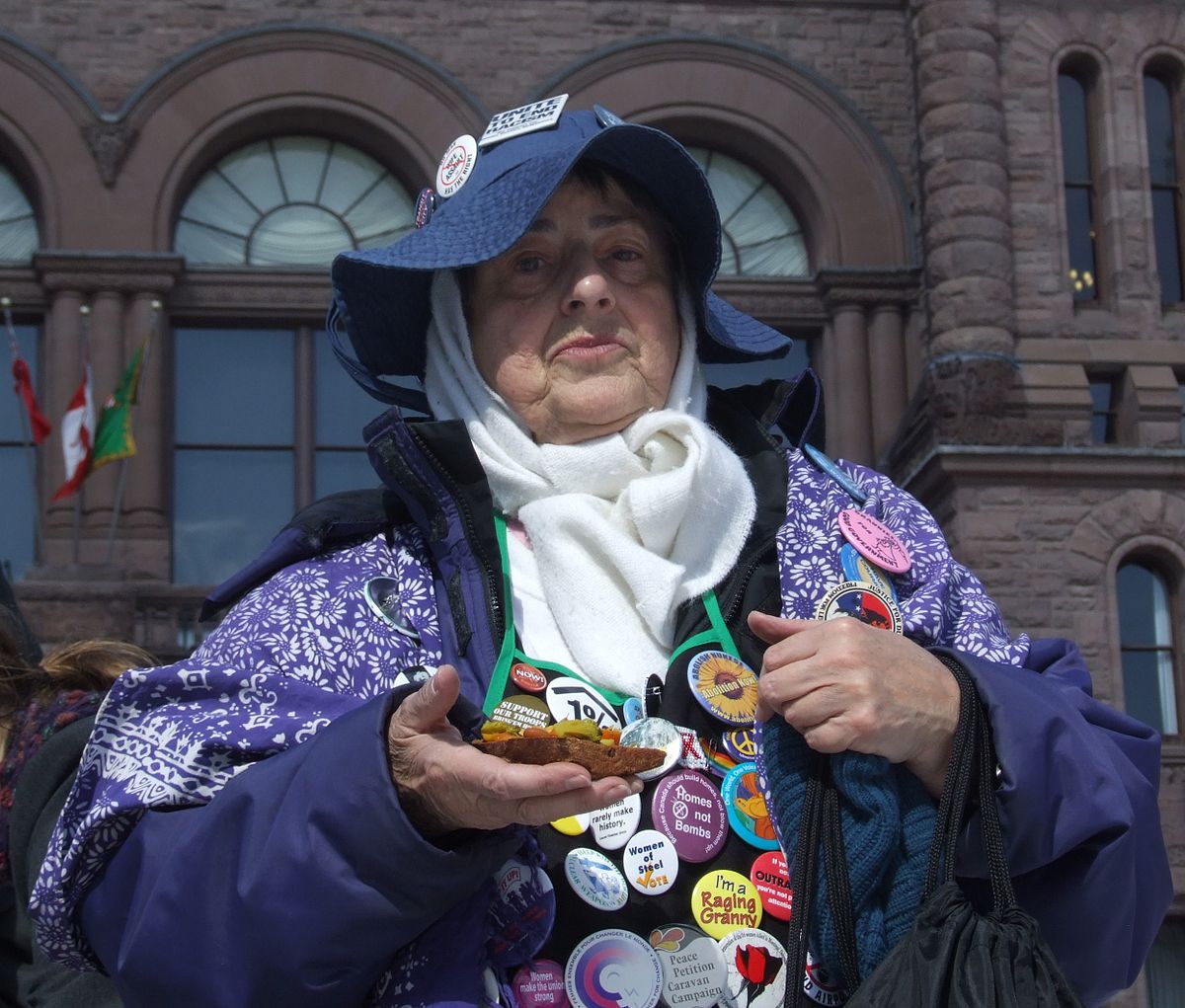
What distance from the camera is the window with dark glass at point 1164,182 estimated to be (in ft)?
48.4

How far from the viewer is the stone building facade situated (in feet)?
45.7

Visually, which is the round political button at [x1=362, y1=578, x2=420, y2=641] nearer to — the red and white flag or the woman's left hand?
the woman's left hand

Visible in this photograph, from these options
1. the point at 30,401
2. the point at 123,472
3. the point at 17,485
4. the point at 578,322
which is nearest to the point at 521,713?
the point at 578,322

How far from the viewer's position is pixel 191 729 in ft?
7.04

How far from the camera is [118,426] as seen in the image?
44.2 feet

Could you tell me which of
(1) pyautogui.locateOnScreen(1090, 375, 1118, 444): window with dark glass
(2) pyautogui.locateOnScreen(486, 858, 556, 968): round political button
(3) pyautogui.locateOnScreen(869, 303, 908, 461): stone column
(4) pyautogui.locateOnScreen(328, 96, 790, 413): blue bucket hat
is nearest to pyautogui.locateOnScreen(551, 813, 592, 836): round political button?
(2) pyautogui.locateOnScreen(486, 858, 556, 968): round political button

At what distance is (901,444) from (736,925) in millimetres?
12522

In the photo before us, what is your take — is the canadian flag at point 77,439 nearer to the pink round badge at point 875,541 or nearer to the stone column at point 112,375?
the stone column at point 112,375

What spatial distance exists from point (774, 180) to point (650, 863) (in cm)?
1340

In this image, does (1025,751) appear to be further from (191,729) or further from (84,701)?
(84,701)

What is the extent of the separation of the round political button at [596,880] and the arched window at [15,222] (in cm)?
1332

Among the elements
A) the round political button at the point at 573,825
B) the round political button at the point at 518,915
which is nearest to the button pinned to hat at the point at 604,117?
the round political button at the point at 573,825

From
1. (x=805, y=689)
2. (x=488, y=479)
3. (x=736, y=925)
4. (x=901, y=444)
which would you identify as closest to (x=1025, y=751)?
(x=805, y=689)

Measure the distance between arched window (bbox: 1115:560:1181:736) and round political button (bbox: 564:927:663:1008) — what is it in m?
11.8
